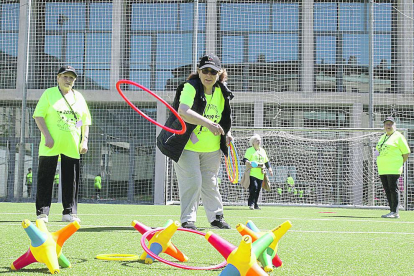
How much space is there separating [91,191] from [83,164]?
119cm

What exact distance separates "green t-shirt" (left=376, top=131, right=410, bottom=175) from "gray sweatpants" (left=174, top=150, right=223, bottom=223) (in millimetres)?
5355

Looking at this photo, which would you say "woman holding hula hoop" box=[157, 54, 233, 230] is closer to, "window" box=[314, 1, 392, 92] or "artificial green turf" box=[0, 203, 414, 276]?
"artificial green turf" box=[0, 203, 414, 276]

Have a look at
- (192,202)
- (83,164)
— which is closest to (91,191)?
(83,164)

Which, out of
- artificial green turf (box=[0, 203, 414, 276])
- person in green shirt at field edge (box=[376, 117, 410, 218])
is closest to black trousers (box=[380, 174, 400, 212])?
person in green shirt at field edge (box=[376, 117, 410, 218])

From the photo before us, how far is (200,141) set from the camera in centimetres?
553

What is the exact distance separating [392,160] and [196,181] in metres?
5.78

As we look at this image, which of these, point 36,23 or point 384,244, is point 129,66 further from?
point 384,244

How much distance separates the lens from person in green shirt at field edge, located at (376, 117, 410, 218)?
985 cm

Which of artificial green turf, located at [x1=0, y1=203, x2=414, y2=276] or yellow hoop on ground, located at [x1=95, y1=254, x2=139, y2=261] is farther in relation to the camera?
yellow hoop on ground, located at [x1=95, y1=254, x2=139, y2=261]

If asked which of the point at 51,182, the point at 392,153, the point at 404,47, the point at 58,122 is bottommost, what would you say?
the point at 51,182

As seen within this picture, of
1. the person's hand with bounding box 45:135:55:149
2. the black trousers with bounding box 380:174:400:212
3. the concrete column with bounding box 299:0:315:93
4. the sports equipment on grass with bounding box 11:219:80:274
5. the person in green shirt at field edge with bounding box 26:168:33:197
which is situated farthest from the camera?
the person in green shirt at field edge with bounding box 26:168:33:197

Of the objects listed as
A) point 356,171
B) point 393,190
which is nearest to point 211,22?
point 356,171

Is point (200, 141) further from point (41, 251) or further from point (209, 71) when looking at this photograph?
point (41, 251)

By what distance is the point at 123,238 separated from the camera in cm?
469
